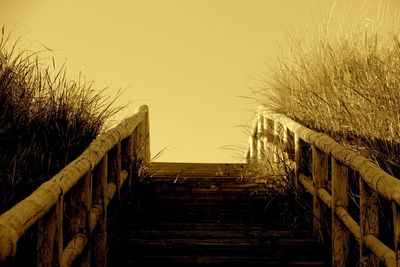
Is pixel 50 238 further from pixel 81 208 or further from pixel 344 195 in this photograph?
pixel 344 195

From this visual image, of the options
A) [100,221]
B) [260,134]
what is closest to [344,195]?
[100,221]

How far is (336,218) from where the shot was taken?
392 centimetres

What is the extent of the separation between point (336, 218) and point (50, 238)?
6.03 feet

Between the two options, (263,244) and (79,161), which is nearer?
(79,161)

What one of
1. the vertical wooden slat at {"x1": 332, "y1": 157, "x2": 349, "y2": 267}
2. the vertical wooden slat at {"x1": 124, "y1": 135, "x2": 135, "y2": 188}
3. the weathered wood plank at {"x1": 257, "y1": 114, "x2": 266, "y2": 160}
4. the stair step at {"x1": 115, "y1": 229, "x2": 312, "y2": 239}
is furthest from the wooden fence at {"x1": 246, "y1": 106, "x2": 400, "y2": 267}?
the weathered wood plank at {"x1": 257, "y1": 114, "x2": 266, "y2": 160}

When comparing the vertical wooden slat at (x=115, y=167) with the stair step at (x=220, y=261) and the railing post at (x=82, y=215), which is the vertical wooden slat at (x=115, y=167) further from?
the railing post at (x=82, y=215)

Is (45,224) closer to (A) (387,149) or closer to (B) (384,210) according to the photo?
(B) (384,210)

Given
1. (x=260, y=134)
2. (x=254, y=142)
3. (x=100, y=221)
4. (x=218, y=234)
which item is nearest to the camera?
(x=100, y=221)

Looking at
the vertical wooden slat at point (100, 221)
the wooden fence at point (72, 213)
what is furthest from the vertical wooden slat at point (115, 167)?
the vertical wooden slat at point (100, 221)

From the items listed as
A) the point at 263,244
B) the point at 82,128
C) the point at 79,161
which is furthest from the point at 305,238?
the point at 79,161

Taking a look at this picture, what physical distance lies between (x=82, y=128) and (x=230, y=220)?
1185 millimetres

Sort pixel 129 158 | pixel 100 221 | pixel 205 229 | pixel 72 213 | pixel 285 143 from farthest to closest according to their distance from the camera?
1. pixel 285 143
2. pixel 129 158
3. pixel 205 229
4. pixel 100 221
5. pixel 72 213

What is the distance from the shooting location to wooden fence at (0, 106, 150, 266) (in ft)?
6.96

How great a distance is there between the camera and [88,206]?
3273 millimetres
